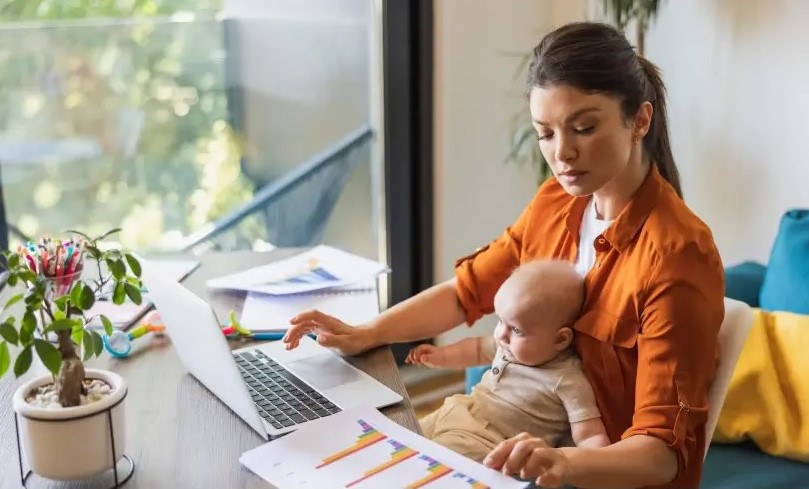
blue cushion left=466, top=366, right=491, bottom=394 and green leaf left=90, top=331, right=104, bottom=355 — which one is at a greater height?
green leaf left=90, top=331, right=104, bottom=355

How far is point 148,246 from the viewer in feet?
9.59

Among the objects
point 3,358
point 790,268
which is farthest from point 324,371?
point 790,268

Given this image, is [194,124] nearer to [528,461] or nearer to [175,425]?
[175,425]

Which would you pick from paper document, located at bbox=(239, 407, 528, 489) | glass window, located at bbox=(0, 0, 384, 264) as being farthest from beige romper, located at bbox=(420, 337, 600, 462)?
glass window, located at bbox=(0, 0, 384, 264)

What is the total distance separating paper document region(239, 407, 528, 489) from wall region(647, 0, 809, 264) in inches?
53.5

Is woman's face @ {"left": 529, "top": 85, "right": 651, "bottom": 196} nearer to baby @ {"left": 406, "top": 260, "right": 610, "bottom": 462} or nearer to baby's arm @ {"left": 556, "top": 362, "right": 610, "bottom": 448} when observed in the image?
baby @ {"left": 406, "top": 260, "right": 610, "bottom": 462}

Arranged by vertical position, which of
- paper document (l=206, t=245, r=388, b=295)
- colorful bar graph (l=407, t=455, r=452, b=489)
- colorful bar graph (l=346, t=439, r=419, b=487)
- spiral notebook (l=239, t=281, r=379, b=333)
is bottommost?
colorful bar graph (l=407, t=455, r=452, b=489)

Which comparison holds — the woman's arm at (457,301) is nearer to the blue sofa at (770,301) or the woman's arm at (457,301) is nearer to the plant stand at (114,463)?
the blue sofa at (770,301)

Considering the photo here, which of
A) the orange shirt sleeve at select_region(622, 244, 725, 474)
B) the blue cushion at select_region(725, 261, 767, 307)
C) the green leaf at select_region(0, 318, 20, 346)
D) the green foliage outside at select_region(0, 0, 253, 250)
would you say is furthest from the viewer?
the green foliage outside at select_region(0, 0, 253, 250)

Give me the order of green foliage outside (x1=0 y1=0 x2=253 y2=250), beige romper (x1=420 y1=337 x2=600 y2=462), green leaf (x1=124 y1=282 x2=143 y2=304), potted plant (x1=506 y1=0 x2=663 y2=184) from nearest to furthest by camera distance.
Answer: green leaf (x1=124 y1=282 x2=143 y2=304)
beige romper (x1=420 y1=337 x2=600 y2=462)
potted plant (x1=506 y1=0 x2=663 y2=184)
green foliage outside (x1=0 y1=0 x2=253 y2=250)

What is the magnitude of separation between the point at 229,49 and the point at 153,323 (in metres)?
1.42

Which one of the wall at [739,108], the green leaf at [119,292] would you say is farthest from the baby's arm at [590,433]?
the wall at [739,108]

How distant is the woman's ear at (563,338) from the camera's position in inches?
53.1

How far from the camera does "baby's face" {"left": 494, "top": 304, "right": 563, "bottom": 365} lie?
1.34 meters
